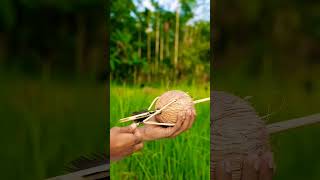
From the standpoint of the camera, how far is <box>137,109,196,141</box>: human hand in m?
2.33

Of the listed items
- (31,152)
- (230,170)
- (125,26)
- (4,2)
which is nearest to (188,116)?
(230,170)

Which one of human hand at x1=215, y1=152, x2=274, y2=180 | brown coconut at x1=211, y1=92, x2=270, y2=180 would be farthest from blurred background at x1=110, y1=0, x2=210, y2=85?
human hand at x1=215, y1=152, x2=274, y2=180

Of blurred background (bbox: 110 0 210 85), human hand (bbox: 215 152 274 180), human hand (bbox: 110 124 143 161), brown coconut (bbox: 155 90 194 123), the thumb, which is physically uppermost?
blurred background (bbox: 110 0 210 85)

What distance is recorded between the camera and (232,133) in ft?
7.72

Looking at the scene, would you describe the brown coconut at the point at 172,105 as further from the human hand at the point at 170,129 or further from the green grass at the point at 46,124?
the green grass at the point at 46,124

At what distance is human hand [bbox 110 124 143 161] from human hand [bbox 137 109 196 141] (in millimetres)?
27

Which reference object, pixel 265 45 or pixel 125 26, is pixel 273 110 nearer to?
pixel 265 45

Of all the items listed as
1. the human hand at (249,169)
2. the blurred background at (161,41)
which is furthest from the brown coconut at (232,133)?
the blurred background at (161,41)

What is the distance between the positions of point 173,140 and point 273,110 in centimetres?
44

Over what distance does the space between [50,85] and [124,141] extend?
0.34m

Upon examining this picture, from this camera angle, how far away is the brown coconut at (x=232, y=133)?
92.1 inches

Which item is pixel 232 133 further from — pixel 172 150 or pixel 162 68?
pixel 162 68

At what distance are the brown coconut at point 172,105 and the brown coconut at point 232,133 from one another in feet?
0.35

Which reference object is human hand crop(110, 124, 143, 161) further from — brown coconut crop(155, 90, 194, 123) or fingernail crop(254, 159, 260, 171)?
fingernail crop(254, 159, 260, 171)
